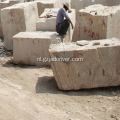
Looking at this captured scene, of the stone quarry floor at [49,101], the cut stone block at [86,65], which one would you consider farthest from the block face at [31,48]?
the cut stone block at [86,65]

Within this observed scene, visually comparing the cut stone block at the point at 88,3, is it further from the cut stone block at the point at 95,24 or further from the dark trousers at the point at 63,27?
the dark trousers at the point at 63,27

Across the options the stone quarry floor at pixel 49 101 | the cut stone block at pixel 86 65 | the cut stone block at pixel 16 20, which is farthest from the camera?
the cut stone block at pixel 16 20

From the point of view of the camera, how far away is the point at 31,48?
617cm

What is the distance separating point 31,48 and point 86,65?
2.08 meters

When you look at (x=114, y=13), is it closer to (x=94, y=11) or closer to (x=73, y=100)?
(x=94, y=11)

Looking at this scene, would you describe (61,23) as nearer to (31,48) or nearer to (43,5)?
(31,48)

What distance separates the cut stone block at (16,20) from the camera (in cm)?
710

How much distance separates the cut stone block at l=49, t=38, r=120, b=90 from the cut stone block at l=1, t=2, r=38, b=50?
2781 millimetres

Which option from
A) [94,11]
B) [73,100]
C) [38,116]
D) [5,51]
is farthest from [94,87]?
[5,51]

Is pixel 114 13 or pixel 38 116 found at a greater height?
pixel 114 13

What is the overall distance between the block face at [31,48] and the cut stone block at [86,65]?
139 cm

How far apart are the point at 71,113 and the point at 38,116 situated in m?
0.58

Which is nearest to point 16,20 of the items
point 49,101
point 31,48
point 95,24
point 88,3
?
point 31,48

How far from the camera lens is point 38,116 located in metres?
3.83
